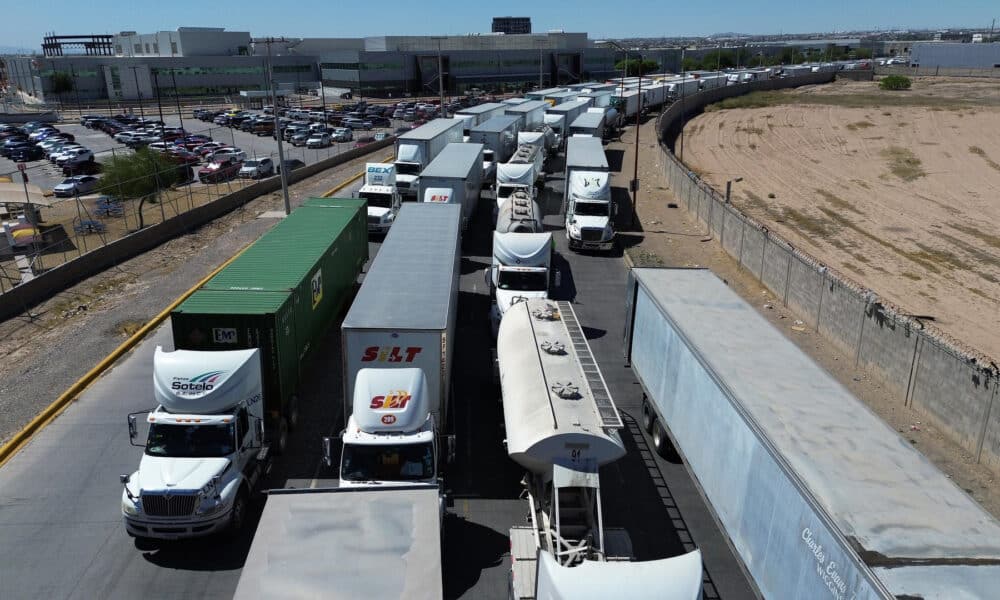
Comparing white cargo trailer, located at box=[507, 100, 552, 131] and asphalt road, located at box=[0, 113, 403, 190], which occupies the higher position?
white cargo trailer, located at box=[507, 100, 552, 131]

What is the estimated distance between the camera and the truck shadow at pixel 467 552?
11.8m

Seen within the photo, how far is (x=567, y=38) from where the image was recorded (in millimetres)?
156750

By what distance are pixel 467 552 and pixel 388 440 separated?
2.34 m

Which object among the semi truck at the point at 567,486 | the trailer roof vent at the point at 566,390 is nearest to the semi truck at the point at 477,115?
the semi truck at the point at 567,486

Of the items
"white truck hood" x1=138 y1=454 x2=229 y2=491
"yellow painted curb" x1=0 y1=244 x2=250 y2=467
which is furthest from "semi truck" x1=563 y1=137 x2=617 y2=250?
"white truck hood" x1=138 y1=454 x2=229 y2=491

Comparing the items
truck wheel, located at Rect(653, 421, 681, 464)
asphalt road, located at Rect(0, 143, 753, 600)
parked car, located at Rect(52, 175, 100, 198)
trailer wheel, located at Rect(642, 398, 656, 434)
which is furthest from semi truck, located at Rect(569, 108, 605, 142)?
truck wheel, located at Rect(653, 421, 681, 464)

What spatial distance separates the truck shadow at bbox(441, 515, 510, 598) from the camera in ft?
38.7

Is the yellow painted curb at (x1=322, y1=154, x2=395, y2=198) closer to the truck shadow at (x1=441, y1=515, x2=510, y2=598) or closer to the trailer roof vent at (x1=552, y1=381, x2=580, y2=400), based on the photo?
the trailer roof vent at (x1=552, y1=381, x2=580, y2=400)

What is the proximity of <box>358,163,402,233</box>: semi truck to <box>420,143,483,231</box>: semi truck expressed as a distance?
2.07 metres

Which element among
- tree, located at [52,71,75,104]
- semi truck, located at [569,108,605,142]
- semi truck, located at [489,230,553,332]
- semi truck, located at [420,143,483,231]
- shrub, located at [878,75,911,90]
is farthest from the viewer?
shrub, located at [878,75,911,90]

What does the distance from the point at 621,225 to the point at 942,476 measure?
89.3ft

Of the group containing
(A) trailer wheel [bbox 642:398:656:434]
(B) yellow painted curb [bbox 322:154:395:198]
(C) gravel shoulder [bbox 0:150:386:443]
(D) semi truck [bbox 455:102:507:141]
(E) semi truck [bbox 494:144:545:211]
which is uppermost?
(D) semi truck [bbox 455:102:507:141]

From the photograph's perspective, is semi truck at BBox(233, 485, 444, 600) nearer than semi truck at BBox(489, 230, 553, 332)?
Yes

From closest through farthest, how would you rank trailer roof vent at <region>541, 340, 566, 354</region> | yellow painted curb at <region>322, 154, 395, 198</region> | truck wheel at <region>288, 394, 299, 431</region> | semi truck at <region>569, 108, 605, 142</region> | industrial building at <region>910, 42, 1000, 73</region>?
trailer roof vent at <region>541, 340, 566, 354</region> < truck wheel at <region>288, 394, 299, 431</region> < yellow painted curb at <region>322, 154, 395, 198</region> < semi truck at <region>569, 108, 605, 142</region> < industrial building at <region>910, 42, 1000, 73</region>
